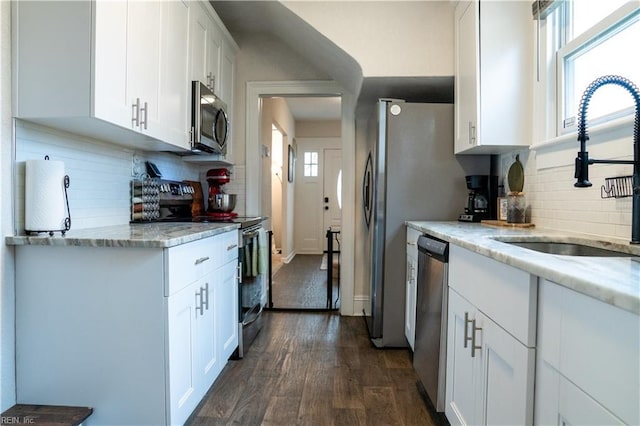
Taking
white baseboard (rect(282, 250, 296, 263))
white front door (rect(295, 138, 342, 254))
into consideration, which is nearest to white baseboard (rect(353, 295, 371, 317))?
white baseboard (rect(282, 250, 296, 263))

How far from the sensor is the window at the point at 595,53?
1.44m

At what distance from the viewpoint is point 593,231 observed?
5.13 feet

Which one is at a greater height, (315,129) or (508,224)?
(315,129)

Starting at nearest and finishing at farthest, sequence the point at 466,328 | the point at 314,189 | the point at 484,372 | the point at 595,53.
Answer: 1. the point at 484,372
2. the point at 466,328
3. the point at 595,53
4. the point at 314,189

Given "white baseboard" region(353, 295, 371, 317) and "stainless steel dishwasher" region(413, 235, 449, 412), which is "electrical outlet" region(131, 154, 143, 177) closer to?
"stainless steel dishwasher" region(413, 235, 449, 412)

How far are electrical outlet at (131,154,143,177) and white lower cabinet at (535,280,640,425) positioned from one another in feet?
7.42

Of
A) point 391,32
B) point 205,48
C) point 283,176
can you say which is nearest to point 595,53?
point 391,32

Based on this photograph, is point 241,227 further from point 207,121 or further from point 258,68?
point 258,68

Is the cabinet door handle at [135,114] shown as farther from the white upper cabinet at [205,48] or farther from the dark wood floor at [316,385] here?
the dark wood floor at [316,385]

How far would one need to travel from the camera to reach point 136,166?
2324 millimetres

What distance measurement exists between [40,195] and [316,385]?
1.64 metres

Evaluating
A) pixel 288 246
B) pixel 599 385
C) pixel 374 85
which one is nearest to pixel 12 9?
pixel 374 85

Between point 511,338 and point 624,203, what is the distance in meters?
A: 0.84

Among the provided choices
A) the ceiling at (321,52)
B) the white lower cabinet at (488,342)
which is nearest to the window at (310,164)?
the ceiling at (321,52)
